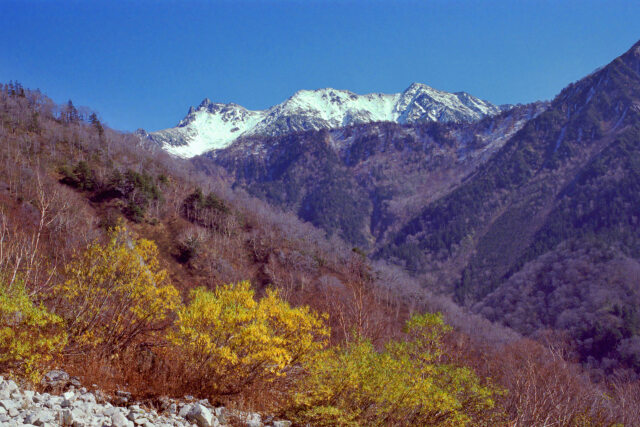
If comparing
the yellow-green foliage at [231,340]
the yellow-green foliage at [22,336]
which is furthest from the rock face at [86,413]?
the yellow-green foliage at [231,340]

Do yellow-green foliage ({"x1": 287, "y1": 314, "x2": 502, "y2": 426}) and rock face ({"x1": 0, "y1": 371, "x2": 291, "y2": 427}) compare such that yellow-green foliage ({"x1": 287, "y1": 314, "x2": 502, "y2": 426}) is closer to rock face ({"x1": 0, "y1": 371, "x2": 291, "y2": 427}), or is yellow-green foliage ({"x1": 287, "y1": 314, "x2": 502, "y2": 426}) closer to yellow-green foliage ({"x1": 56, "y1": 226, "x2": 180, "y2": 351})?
rock face ({"x1": 0, "y1": 371, "x2": 291, "y2": 427})

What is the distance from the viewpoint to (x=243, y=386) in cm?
1036

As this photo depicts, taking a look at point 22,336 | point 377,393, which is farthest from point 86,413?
point 377,393

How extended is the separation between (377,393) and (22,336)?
803 centimetres

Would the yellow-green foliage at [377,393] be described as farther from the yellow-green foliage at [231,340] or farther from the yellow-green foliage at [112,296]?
the yellow-green foliage at [112,296]

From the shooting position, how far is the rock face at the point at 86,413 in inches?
247

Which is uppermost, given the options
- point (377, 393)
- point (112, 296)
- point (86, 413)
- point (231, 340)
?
point (112, 296)

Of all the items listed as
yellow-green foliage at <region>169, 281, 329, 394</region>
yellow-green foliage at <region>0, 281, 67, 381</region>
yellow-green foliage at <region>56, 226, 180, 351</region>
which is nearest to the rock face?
yellow-green foliage at <region>0, 281, 67, 381</region>

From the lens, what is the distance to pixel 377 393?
373 inches

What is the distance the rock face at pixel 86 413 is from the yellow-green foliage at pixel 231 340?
1039 mm

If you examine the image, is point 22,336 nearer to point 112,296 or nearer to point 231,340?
point 112,296

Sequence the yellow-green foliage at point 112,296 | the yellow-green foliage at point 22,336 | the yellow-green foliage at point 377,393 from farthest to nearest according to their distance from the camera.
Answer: the yellow-green foliage at point 112,296, the yellow-green foliage at point 377,393, the yellow-green foliage at point 22,336

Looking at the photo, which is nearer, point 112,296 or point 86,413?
point 86,413

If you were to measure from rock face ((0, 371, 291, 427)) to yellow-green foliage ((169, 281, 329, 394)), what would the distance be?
1.04 m
